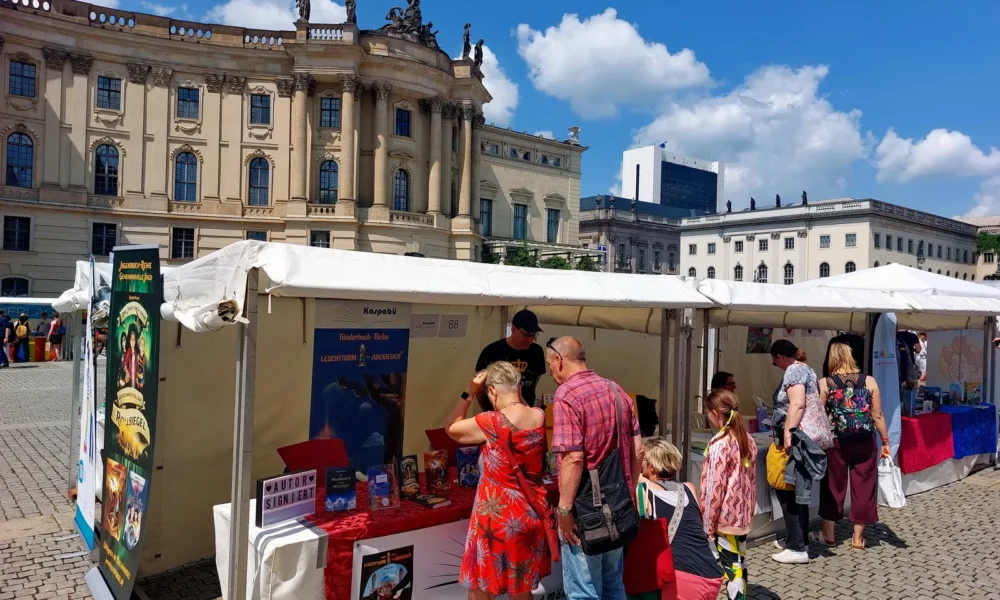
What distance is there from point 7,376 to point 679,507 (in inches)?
915

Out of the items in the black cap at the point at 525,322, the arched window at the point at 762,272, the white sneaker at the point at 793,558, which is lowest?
the white sneaker at the point at 793,558

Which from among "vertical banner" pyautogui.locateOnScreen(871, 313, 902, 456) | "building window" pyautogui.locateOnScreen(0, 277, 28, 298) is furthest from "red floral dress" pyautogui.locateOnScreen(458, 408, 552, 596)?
"building window" pyautogui.locateOnScreen(0, 277, 28, 298)

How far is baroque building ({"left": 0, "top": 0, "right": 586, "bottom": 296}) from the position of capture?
35.4 metres

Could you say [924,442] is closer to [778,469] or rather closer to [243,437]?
[778,469]

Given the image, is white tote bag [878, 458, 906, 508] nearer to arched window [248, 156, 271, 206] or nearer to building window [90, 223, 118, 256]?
arched window [248, 156, 271, 206]

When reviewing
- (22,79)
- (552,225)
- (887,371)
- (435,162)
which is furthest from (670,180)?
(887,371)

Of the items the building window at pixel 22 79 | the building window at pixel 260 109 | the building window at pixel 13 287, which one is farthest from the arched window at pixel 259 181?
the building window at pixel 13 287

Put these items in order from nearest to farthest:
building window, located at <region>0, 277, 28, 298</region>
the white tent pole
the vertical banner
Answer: the white tent pole
the vertical banner
building window, located at <region>0, 277, 28, 298</region>

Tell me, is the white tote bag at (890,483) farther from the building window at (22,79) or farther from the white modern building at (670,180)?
the white modern building at (670,180)

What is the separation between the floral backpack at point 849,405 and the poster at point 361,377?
13.8 ft

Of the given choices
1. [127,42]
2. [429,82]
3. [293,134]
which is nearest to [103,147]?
[127,42]

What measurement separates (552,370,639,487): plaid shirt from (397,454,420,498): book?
5.14 feet

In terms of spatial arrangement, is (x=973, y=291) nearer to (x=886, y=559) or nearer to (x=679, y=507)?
(x=886, y=559)

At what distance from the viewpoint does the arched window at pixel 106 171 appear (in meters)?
37.0
